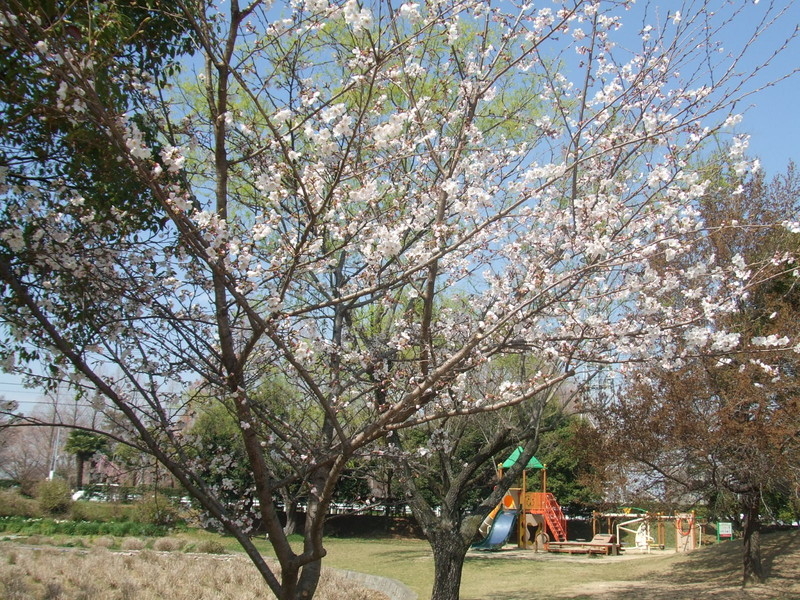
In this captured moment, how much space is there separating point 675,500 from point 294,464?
897 cm

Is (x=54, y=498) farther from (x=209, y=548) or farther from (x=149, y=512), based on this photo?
(x=209, y=548)

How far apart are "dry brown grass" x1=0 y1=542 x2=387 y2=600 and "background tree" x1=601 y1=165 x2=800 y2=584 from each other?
4.80 meters

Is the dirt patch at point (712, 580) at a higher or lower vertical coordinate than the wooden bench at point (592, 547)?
higher

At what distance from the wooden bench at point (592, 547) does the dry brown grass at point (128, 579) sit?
9.50 m

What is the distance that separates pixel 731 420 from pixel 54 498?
656 inches

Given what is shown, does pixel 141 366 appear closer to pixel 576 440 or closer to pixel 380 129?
pixel 380 129

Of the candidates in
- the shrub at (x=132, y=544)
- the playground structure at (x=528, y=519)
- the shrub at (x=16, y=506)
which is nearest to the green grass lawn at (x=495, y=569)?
the playground structure at (x=528, y=519)

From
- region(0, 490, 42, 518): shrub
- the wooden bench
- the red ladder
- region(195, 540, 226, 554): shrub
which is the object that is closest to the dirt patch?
the wooden bench

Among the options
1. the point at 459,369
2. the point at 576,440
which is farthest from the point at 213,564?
the point at 459,369

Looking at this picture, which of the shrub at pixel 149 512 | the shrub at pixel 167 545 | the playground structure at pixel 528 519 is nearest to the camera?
the shrub at pixel 167 545

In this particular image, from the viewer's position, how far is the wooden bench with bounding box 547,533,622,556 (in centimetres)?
1744

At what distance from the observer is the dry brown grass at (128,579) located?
310 inches

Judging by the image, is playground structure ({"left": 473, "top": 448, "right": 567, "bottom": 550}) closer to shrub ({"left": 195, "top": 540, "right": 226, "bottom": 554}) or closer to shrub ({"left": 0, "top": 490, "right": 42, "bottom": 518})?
shrub ({"left": 195, "top": 540, "right": 226, "bottom": 554})

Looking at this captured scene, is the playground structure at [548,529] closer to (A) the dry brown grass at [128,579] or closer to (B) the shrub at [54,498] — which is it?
(A) the dry brown grass at [128,579]
